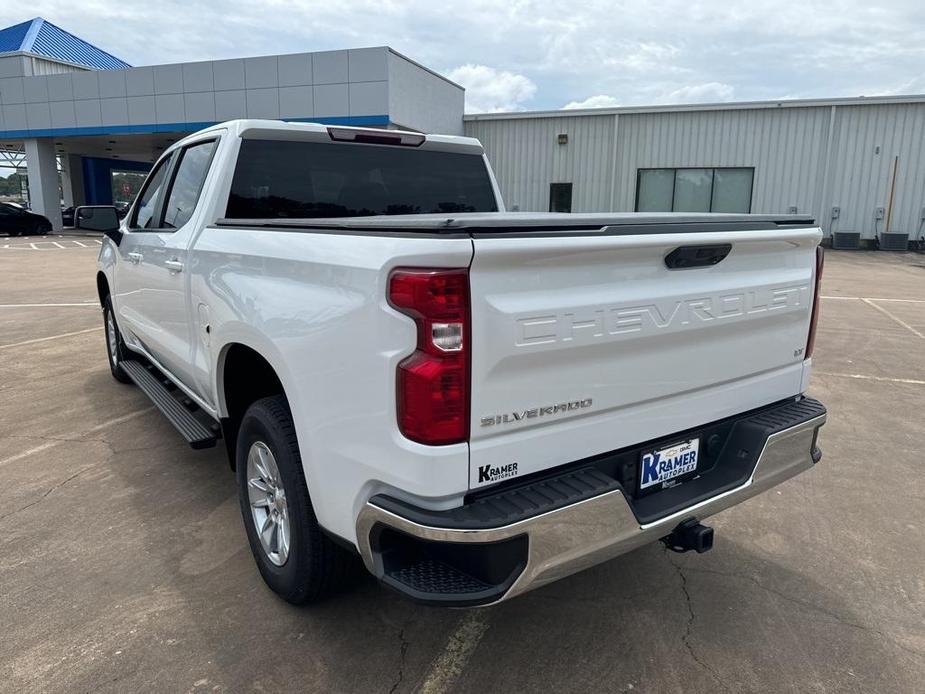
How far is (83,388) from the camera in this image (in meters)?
6.12

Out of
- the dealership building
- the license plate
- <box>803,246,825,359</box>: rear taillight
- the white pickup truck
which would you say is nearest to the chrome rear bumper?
the white pickup truck

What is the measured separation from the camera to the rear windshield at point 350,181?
3688mm

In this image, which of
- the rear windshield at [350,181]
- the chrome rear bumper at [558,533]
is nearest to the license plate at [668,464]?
the chrome rear bumper at [558,533]

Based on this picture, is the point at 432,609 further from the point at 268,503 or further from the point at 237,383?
the point at 237,383

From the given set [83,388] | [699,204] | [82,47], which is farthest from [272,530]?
[82,47]

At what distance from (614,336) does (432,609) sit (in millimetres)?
1458

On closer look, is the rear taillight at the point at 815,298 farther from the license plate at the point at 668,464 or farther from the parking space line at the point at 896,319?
the parking space line at the point at 896,319

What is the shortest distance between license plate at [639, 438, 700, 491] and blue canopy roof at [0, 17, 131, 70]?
36832 mm

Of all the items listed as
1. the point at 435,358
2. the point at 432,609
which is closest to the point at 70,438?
the point at 432,609

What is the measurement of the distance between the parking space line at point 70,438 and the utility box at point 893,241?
24586 mm

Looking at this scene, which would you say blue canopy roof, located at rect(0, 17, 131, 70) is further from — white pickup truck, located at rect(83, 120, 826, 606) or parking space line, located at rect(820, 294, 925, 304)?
white pickup truck, located at rect(83, 120, 826, 606)

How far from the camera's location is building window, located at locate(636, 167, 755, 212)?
960 inches

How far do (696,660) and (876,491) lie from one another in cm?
219

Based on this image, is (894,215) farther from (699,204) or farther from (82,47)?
(82,47)
